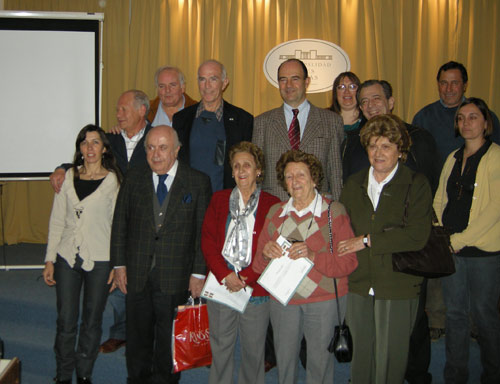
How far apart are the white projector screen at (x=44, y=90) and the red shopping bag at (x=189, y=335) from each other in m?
3.16

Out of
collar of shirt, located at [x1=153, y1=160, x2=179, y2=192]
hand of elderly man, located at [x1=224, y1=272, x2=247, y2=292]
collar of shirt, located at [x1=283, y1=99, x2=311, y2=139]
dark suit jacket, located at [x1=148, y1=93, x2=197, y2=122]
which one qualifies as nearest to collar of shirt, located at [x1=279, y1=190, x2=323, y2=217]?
hand of elderly man, located at [x1=224, y1=272, x2=247, y2=292]

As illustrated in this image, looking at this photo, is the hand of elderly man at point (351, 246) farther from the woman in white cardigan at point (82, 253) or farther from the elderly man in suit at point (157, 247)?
the woman in white cardigan at point (82, 253)

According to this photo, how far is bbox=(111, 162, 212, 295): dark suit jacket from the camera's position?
8.04ft

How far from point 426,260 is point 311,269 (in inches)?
22.9

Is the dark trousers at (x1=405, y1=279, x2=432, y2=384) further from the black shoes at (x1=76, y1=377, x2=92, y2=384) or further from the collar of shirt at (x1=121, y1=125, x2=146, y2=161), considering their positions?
the collar of shirt at (x1=121, y1=125, x2=146, y2=161)

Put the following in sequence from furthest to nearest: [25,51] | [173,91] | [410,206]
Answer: [25,51] < [173,91] < [410,206]

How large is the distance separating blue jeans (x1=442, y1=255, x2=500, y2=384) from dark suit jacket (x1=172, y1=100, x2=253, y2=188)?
1.59 metres

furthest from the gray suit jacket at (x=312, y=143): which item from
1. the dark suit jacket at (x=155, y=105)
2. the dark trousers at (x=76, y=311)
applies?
the dark trousers at (x=76, y=311)

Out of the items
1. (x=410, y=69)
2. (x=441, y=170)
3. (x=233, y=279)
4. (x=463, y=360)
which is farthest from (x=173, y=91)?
(x=410, y=69)

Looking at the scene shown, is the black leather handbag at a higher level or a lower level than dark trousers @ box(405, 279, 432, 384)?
higher

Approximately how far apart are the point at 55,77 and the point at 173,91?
2320mm

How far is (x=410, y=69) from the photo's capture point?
6.26 metres

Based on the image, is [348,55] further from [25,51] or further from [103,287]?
[103,287]

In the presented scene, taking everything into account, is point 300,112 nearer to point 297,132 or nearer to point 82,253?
point 297,132
